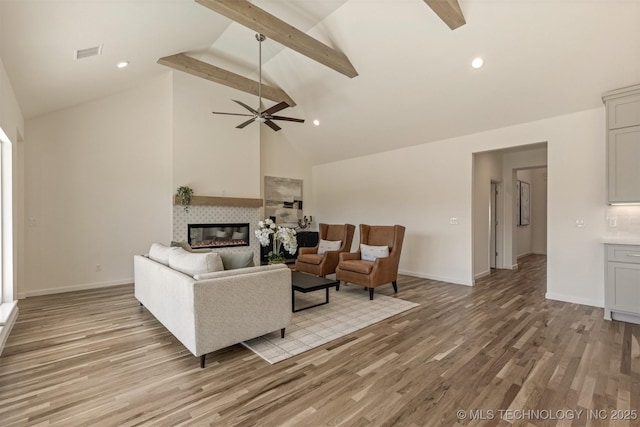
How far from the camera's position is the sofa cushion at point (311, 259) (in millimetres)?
5105

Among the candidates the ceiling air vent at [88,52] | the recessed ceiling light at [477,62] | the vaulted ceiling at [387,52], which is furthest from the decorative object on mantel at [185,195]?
the recessed ceiling light at [477,62]

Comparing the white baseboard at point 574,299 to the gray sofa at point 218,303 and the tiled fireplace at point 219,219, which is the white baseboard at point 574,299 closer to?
the gray sofa at point 218,303

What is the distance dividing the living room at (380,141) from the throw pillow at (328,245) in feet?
5.62

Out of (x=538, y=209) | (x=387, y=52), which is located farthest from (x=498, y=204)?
(x=387, y=52)

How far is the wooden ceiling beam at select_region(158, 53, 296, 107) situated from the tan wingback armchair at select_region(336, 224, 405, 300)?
2.84m

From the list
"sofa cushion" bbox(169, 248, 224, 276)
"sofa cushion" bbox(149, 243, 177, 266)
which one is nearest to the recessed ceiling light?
"sofa cushion" bbox(169, 248, 224, 276)

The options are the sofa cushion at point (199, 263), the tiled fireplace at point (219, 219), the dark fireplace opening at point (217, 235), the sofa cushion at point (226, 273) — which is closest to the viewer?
the sofa cushion at point (226, 273)

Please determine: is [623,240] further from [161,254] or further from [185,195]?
[185,195]

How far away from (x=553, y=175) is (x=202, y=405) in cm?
515

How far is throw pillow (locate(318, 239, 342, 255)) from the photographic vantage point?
538cm

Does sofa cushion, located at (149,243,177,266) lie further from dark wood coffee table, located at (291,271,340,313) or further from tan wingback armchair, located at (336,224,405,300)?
tan wingback armchair, located at (336,224,405,300)

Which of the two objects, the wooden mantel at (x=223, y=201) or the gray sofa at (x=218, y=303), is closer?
the gray sofa at (x=218, y=303)

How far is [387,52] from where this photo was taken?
170 inches

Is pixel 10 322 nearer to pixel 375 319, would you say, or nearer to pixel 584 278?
pixel 375 319
